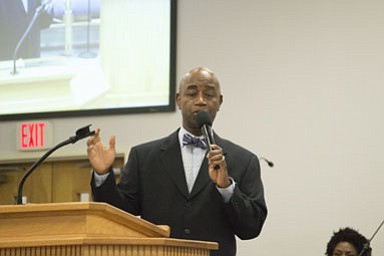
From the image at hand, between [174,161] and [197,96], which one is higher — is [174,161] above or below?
below

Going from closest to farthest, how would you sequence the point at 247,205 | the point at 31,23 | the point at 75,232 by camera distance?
the point at 75,232 < the point at 247,205 < the point at 31,23

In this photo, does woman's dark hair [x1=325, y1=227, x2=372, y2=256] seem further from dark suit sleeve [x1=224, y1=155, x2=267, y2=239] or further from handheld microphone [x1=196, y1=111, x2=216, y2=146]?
handheld microphone [x1=196, y1=111, x2=216, y2=146]

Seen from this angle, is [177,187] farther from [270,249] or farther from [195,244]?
[270,249]

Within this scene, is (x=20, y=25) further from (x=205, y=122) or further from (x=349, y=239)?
(x=205, y=122)

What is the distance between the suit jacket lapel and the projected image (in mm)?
2911

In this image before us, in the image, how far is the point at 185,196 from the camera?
125 inches

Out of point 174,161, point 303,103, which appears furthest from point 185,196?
point 303,103

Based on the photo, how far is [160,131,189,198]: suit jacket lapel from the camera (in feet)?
10.6

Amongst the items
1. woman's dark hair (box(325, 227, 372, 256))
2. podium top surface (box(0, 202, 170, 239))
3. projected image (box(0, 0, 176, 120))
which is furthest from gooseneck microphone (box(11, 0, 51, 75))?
podium top surface (box(0, 202, 170, 239))

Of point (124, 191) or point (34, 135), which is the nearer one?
point (124, 191)

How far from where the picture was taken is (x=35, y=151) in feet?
21.9

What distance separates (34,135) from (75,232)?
14.8ft

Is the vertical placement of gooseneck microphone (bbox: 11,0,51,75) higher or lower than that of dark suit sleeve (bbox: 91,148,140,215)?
higher

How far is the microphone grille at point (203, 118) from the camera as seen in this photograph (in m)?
3.08
